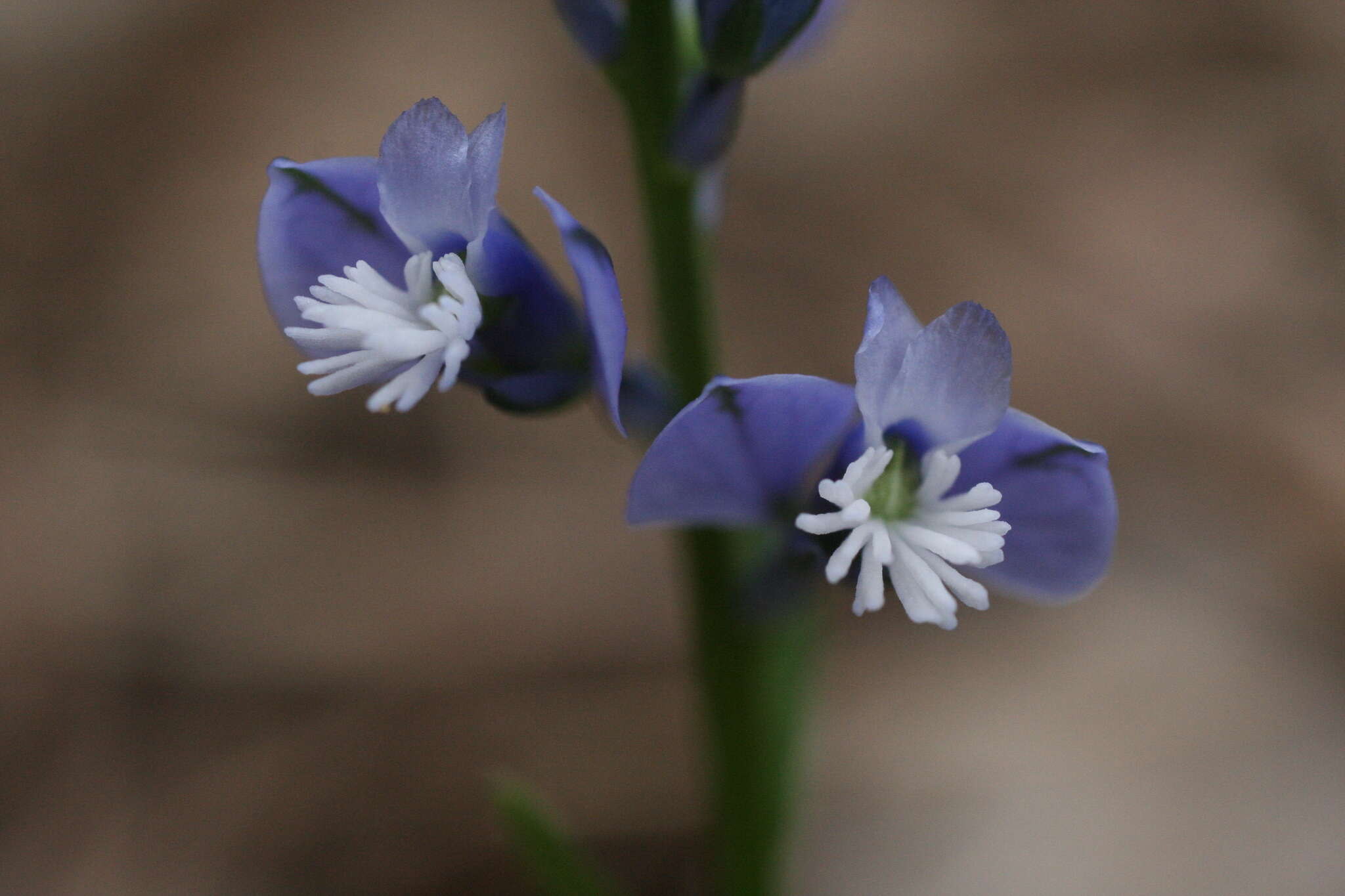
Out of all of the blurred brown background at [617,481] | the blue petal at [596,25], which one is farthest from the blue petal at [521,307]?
the blurred brown background at [617,481]

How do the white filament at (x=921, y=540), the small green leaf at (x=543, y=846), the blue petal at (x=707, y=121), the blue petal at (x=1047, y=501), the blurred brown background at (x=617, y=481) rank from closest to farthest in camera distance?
the white filament at (x=921, y=540)
the blue petal at (x=1047, y=501)
the blue petal at (x=707, y=121)
the small green leaf at (x=543, y=846)
the blurred brown background at (x=617, y=481)

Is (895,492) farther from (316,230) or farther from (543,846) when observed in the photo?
(543,846)

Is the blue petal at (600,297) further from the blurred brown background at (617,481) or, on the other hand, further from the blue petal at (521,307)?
the blurred brown background at (617,481)

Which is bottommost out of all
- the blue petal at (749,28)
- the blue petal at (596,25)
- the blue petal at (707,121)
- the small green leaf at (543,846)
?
the small green leaf at (543,846)

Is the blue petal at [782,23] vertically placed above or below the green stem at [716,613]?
above

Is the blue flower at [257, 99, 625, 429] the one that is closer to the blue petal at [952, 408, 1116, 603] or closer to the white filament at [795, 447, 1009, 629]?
the white filament at [795, 447, 1009, 629]

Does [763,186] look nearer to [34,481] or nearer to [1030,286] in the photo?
[1030,286]

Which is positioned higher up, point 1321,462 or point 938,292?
point 938,292

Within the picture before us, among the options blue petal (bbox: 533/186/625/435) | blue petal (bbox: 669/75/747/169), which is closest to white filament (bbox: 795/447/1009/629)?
blue petal (bbox: 533/186/625/435)

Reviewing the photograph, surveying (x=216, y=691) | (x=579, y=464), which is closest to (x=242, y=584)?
(x=216, y=691)
